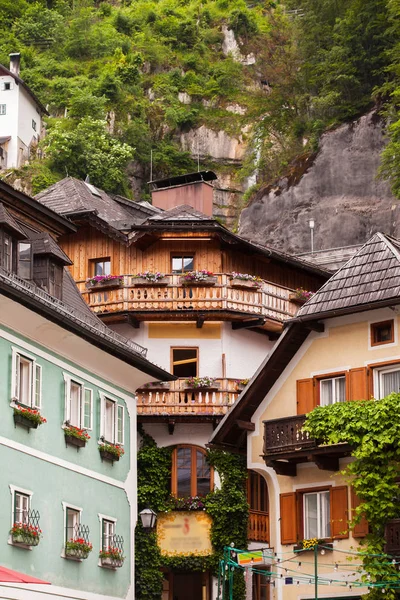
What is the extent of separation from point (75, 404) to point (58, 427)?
1414 mm

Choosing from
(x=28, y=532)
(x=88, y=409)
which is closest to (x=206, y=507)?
(x=88, y=409)

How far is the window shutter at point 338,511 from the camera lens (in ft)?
116

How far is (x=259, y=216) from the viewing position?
7562cm

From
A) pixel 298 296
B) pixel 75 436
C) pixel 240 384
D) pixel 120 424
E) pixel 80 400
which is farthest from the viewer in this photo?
pixel 298 296

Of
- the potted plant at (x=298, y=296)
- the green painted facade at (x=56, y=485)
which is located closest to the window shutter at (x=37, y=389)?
the green painted facade at (x=56, y=485)

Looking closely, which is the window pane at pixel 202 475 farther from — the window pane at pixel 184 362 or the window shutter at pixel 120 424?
the window shutter at pixel 120 424

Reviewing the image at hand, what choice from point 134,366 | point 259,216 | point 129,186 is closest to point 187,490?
point 134,366

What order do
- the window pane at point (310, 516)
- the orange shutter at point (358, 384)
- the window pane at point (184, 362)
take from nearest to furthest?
the orange shutter at point (358, 384) < the window pane at point (310, 516) < the window pane at point (184, 362)

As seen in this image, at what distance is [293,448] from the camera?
117ft

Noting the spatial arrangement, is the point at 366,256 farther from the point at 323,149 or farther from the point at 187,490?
the point at 323,149

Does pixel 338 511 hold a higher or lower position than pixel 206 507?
lower

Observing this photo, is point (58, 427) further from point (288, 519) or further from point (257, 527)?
point (257, 527)

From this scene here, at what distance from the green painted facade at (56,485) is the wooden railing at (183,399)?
5.53 metres

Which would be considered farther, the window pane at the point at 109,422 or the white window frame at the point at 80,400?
the window pane at the point at 109,422
